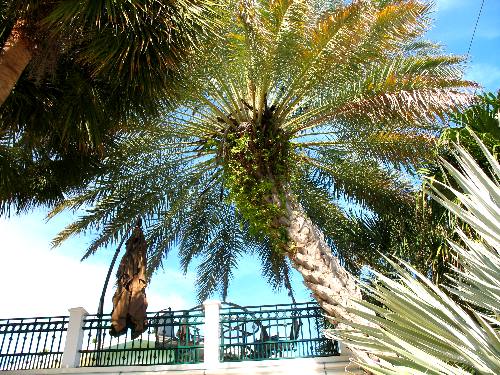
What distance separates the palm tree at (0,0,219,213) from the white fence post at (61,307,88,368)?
253cm

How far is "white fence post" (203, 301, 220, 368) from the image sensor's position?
9.49 m

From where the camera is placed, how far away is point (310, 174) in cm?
1291

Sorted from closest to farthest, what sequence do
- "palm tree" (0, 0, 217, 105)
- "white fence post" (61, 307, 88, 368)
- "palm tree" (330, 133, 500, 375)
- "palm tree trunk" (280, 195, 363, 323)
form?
"palm tree" (330, 133, 500, 375)
"palm tree" (0, 0, 217, 105)
"palm tree trunk" (280, 195, 363, 323)
"white fence post" (61, 307, 88, 368)

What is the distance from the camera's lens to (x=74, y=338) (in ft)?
33.6

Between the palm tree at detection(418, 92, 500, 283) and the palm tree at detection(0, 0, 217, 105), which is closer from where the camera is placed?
the palm tree at detection(0, 0, 217, 105)

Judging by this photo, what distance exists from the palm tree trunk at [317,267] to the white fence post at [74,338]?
15.0ft

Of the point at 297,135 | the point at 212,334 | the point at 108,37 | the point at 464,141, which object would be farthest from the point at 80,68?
the point at 464,141

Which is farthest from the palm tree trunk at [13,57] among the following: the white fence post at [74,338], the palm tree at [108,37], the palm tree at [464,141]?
the palm tree at [464,141]

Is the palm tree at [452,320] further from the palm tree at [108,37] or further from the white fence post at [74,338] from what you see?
the white fence post at [74,338]

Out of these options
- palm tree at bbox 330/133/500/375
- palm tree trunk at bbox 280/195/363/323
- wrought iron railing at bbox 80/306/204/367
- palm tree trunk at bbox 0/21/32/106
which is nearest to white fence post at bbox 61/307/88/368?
wrought iron railing at bbox 80/306/204/367

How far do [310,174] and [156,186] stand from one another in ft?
12.3

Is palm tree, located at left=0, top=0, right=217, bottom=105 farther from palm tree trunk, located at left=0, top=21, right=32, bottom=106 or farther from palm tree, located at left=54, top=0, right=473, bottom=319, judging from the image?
palm tree, located at left=54, top=0, right=473, bottom=319

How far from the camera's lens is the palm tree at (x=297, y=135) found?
29.3 feet

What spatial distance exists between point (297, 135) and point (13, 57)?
5482mm
